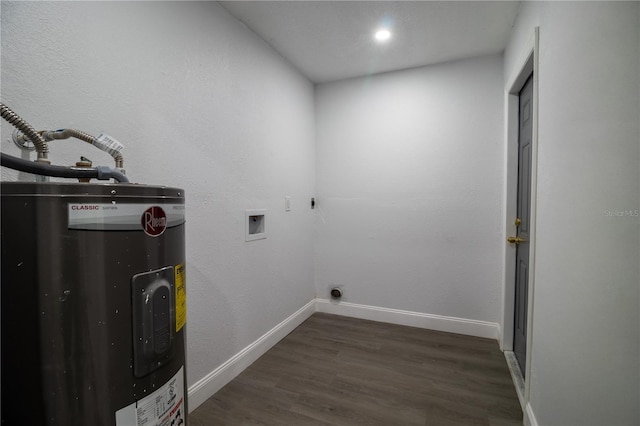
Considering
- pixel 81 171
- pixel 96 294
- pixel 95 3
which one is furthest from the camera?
pixel 95 3

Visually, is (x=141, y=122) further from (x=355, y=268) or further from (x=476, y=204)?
(x=476, y=204)

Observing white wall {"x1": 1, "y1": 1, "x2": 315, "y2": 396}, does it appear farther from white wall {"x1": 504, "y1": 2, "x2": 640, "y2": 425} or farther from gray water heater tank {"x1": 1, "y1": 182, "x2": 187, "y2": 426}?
white wall {"x1": 504, "y1": 2, "x2": 640, "y2": 425}

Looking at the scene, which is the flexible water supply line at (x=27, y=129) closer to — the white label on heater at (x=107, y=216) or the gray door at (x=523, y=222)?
the white label on heater at (x=107, y=216)

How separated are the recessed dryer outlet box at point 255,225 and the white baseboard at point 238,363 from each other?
852 mm

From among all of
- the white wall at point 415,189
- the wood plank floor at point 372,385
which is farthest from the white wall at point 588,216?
the white wall at point 415,189

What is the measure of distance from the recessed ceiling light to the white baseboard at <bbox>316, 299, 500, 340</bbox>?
8.29 feet

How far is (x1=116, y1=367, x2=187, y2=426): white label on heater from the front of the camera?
0.76 metres

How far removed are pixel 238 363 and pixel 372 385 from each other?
97 cm

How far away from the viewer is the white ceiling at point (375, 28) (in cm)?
195

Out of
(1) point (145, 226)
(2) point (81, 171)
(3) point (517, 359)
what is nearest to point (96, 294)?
(1) point (145, 226)

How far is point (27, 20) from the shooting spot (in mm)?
1051

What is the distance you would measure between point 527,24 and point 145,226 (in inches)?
90.6

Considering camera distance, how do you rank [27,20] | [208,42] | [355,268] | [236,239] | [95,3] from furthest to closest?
[355,268]
[236,239]
[208,42]
[95,3]
[27,20]

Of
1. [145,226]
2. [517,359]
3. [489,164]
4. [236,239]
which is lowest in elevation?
[517,359]
